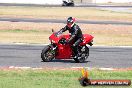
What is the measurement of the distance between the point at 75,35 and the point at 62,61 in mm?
1458

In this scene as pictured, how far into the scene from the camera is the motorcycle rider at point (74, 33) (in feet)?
61.3

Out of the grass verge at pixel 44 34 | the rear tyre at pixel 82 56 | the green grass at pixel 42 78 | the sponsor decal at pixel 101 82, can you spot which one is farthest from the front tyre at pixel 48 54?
the grass verge at pixel 44 34

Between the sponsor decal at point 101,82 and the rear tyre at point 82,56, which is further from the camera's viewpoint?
the rear tyre at point 82,56

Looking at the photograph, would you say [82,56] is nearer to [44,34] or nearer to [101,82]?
[101,82]

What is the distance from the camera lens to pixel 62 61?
787 inches

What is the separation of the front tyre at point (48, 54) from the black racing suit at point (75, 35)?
74 cm

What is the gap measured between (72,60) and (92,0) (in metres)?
107

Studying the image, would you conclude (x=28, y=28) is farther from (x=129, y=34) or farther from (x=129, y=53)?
(x=129, y=53)

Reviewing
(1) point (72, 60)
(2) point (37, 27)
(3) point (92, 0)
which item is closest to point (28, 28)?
(2) point (37, 27)

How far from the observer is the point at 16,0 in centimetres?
10681

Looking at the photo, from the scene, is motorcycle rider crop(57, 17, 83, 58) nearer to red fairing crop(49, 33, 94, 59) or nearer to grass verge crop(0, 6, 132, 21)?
red fairing crop(49, 33, 94, 59)

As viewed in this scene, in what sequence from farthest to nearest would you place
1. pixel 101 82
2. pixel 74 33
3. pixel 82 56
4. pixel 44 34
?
pixel 44 34 < pixel 82 56 < pixel 74 33 < pixel 101 82

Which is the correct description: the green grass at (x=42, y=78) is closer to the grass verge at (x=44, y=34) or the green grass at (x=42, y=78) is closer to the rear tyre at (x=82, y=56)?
the rear tyre at (x=82, y=56)

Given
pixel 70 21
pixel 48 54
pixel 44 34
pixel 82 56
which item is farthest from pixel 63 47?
pixel 44 34
